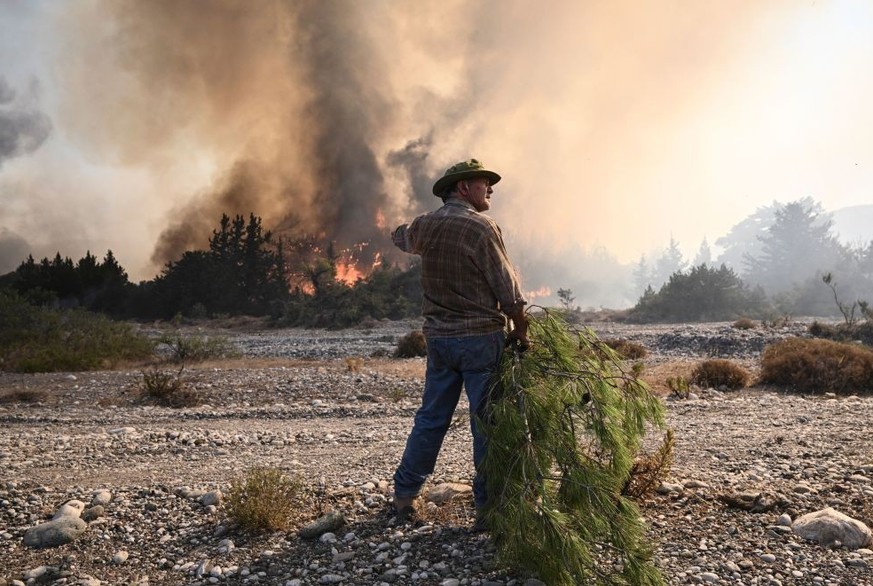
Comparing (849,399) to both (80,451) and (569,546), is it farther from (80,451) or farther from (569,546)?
(80,451)

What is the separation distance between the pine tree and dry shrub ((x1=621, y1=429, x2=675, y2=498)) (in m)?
0.83

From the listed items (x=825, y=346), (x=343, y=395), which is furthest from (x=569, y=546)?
(x=825, y=346)

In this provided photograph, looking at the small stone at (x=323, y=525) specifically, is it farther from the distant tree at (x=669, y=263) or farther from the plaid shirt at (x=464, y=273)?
the distant tree at (x=669, y=263)

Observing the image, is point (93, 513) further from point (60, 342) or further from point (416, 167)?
point (416, 167)

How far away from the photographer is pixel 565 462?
3250 millimetres

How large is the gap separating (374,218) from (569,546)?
2228 inches

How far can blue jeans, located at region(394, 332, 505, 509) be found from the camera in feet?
12.1

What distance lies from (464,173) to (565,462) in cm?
191

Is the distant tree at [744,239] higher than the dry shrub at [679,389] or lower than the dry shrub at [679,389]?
higher

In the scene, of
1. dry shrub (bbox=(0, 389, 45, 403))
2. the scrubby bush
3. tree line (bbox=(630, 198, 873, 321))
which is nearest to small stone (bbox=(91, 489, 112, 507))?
dry shrub (bbox=(0, 389, 45, 403))

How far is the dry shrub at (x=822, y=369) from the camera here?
398 inches

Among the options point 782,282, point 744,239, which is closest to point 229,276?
point 782,282

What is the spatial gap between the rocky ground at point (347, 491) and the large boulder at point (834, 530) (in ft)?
0.21

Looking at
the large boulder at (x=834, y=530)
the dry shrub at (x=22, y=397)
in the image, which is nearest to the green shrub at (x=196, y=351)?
the dry shrub at (x=22, y=397)
